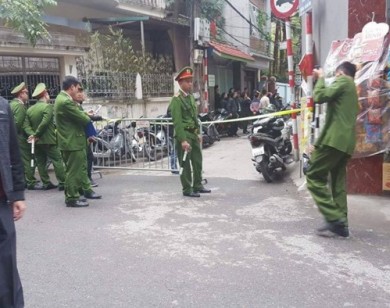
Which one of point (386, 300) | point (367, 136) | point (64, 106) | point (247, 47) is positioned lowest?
point (386, 300)

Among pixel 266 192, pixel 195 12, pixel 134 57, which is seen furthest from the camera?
pixel 195 12

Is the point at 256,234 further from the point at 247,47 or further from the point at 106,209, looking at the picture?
the point at 247,47

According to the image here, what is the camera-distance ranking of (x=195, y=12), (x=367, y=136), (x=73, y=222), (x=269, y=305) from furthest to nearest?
(x=195, y=12) < (x=367, y=136) < (x=73, y=222) < (x=269, y=305)

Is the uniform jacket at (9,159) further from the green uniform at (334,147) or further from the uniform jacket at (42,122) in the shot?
the uniform jacket at (42,122)

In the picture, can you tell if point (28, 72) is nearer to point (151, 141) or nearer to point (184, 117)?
point (151, 141)

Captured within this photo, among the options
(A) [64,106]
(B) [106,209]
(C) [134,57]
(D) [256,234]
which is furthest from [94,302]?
(C) [134,57]

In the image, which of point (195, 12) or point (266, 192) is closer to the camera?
point (266, 192)

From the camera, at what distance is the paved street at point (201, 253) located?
3.17m

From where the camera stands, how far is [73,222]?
5.08m

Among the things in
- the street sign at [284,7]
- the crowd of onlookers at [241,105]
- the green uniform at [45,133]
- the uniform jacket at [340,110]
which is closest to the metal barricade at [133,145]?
the green uniform at [45,133]

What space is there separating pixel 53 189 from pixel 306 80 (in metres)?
4.38

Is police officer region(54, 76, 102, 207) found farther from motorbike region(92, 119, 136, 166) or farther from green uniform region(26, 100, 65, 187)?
motorbike region(92, 119, 136, 166)

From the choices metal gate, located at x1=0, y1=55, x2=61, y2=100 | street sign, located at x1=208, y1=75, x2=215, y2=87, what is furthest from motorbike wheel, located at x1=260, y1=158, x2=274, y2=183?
street sign, located at x1=208, y1=75, x2=215, y2=87

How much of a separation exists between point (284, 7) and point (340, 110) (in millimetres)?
4009
